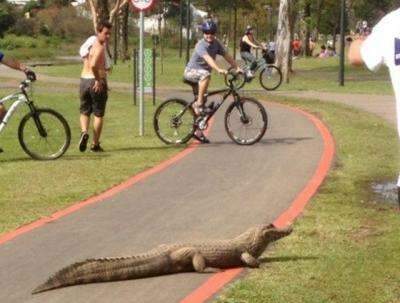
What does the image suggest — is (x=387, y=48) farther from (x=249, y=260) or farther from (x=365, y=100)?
(x=365, y=100)

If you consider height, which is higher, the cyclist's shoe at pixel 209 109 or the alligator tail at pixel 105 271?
the cyclist's shoe at pixel 209 109

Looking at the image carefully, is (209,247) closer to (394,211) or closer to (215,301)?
(215,301)

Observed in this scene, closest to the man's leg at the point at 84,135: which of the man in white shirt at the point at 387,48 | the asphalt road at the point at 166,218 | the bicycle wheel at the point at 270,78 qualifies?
the asphalt road at the point at 166,218

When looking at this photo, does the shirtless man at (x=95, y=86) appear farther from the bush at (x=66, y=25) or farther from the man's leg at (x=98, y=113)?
the bush at (x=66, y=25)

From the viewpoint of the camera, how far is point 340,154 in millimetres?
12820

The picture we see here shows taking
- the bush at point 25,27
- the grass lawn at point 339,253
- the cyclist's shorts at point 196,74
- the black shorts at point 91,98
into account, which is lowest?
the grass lawn at point 339,253

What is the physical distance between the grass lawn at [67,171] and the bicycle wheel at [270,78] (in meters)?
10.6

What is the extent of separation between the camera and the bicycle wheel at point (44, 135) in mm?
12344

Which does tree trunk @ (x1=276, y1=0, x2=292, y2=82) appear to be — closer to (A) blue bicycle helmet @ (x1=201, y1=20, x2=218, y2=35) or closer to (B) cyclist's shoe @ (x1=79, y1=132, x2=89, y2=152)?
(A) blue bicycle helmet @ (x1=201, y1=20, x2=218, y2=35)

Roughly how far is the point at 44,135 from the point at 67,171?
105cm

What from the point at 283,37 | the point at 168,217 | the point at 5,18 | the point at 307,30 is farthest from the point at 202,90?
the point at 5,18

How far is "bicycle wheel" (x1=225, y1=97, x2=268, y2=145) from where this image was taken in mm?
13641

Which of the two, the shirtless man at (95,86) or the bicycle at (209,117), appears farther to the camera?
the bicycle at (209,117)

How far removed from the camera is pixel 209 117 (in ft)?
45.9
